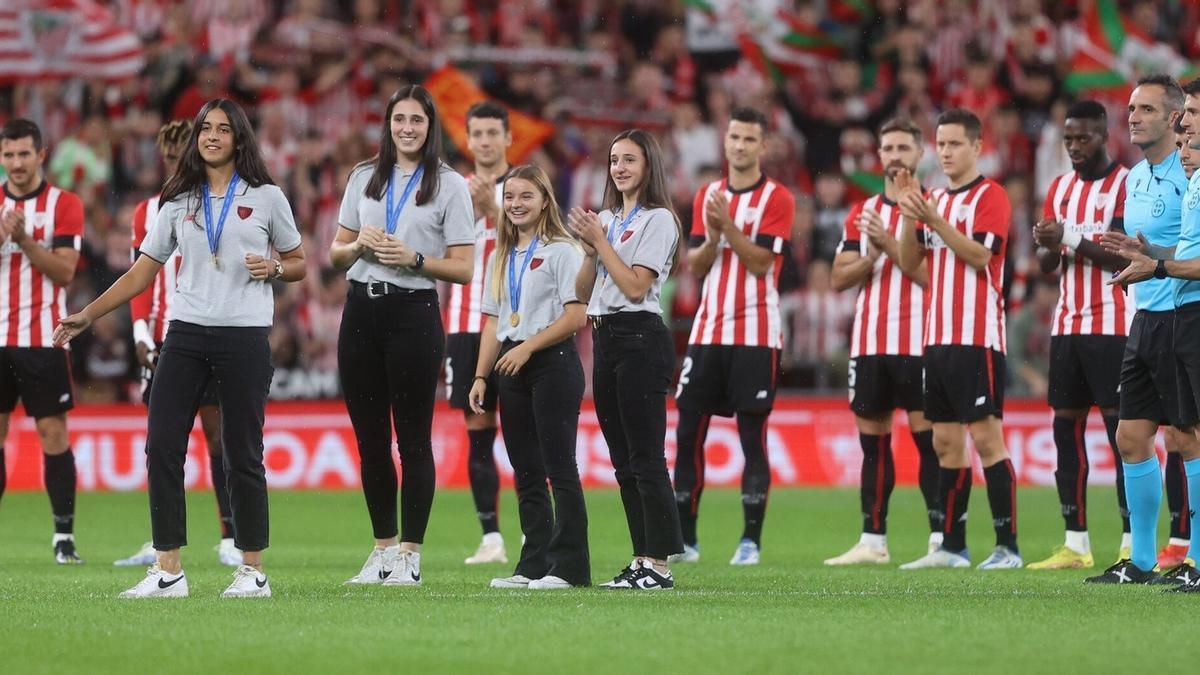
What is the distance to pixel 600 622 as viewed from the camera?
6.52 metres

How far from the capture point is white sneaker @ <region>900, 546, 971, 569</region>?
9.66 m

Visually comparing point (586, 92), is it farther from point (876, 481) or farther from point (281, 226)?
point (281, 226)

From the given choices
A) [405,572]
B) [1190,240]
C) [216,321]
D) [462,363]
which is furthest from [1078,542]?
[216,321]

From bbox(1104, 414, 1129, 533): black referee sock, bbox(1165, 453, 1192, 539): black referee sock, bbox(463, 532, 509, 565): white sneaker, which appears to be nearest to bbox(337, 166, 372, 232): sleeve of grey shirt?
bbox(463, 532, 509, 565): white sneaker

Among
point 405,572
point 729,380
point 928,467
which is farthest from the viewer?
point 928,467

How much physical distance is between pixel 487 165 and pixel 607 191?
7.12ft

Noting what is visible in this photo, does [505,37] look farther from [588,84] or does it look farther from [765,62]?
[765,62]

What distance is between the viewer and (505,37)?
2098 centimetres

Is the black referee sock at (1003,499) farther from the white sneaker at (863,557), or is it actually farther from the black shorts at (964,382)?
the white sneaker at (863,557)

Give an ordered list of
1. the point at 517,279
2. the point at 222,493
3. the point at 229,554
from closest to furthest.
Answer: the point at 517,279 → the point at 229,554 → the point at 222,493

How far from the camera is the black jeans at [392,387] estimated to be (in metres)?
8.12

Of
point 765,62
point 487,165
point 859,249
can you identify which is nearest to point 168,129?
point 487,165

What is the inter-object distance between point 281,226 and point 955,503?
445 cm

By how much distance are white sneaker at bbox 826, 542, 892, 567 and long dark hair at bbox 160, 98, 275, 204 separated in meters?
4.33
